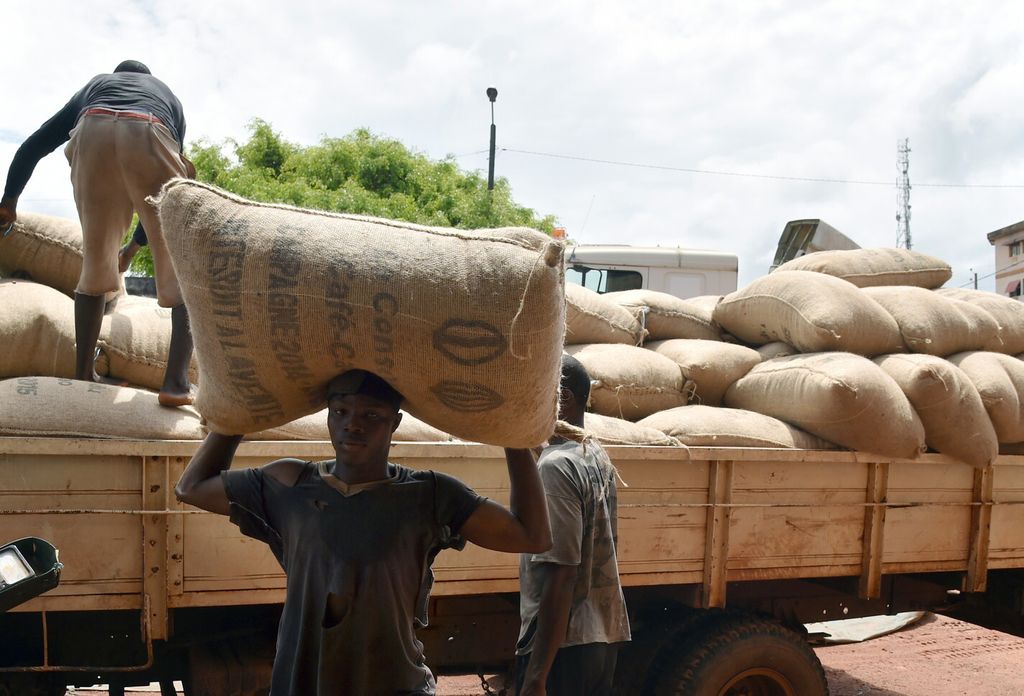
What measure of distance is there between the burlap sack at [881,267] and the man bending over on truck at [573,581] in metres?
2.87

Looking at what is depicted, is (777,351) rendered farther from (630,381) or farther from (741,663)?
(741,663)

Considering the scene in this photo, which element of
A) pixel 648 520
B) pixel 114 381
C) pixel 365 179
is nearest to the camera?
pixel 114 381

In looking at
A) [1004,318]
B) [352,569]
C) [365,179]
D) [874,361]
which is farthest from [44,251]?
[365,179]

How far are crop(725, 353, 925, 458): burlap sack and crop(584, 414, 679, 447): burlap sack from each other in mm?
674

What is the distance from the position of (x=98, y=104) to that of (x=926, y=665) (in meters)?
5.84

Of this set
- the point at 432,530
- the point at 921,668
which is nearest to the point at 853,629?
the point at 921,668

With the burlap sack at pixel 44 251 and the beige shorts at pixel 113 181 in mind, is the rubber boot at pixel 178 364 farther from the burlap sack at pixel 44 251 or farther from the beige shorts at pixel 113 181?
the burlap sack at pixel 44 251

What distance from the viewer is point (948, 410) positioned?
4027 mm

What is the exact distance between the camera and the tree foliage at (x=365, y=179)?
629 inches

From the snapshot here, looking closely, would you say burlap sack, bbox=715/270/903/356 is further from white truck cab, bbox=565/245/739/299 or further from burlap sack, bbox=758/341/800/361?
white truck cab, bbox=565/245/739/299

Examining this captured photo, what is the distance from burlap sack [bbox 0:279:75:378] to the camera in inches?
120

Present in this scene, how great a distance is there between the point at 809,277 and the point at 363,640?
3.37m

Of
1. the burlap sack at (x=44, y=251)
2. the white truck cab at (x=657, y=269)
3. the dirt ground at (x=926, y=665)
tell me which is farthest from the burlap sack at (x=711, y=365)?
the white truck cab at (x=657, y=269)

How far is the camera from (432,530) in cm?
192
